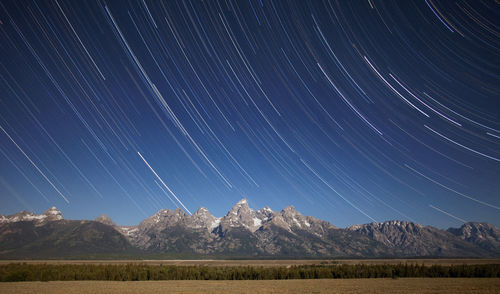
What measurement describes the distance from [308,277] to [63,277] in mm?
57813

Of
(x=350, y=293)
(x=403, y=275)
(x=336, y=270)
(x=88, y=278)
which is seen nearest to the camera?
(x=350, y=293)

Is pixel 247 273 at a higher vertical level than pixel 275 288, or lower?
higher

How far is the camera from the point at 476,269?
78562 mm

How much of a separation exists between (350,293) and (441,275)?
5082 centimetres

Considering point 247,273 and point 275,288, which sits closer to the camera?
point 275,288

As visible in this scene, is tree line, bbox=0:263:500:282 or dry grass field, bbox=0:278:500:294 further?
tree line, bbox=0:263:500:282

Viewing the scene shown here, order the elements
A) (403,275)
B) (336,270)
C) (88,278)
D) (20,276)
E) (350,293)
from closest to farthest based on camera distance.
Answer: (350,293)
(20,276)
(88,278)
(403,275)
(336,270)

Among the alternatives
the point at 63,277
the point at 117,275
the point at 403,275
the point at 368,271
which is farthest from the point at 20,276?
the point at 403,275

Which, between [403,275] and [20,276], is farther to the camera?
[403,275]

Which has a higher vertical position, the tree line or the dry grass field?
the tree line

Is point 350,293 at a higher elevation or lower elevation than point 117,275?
lower

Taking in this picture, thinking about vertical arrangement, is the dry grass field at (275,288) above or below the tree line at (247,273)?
below

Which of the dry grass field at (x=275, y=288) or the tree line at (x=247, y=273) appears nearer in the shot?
the dry grass field at (x=275, y=288)

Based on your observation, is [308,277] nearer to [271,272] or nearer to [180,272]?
[271,272]
